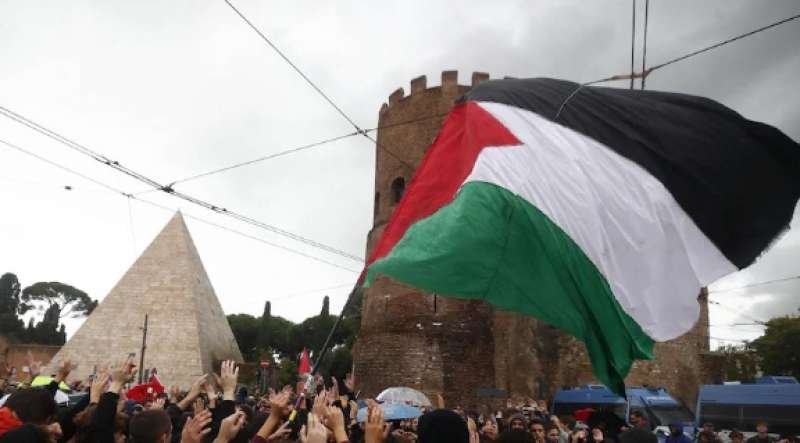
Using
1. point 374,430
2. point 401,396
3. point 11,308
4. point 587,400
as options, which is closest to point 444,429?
point 374,430

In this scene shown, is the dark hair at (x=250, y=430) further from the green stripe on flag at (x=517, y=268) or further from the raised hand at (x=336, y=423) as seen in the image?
the green stripe on flag at (x=517, y=268)

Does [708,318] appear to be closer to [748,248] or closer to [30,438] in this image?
[748,248]

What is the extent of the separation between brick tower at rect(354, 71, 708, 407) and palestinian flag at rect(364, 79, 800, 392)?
47.4 feet

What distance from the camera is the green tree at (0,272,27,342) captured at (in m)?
52.9

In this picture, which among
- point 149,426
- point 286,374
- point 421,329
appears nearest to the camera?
point 149,426

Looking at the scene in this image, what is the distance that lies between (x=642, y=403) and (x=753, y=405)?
7.23 ft

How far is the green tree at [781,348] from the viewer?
40.8 m

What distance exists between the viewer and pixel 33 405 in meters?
3.07

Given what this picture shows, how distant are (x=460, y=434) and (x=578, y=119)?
2.94 metres

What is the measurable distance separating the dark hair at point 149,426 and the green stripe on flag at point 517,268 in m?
1.95

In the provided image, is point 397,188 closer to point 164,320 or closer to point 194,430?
point 164,320

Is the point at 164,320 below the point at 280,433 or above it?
above

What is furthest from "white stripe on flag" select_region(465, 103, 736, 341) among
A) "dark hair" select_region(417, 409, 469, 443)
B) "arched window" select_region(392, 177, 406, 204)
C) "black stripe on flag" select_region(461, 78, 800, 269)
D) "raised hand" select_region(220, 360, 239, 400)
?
"arched window" select_region(392, 177, 406, 204)

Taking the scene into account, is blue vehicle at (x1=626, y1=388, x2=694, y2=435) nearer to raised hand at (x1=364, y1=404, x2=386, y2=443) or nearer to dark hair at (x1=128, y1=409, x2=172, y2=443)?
raised hand at (x1=364, y1=404, x2=386, y2=443)
